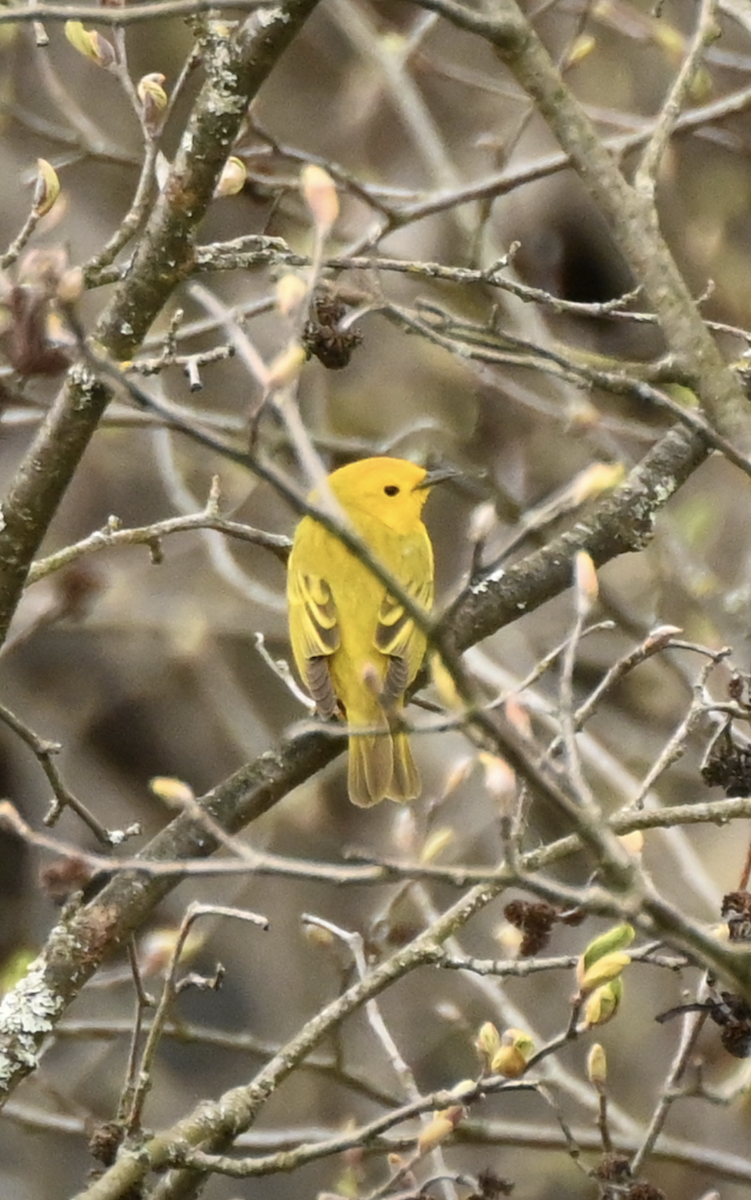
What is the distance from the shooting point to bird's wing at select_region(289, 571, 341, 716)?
3707 mm

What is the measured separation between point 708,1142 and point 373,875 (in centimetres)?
482

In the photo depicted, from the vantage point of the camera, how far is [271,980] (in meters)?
6.34

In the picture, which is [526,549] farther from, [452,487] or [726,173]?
[726,173]

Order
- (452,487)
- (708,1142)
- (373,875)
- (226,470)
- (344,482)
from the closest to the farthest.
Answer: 1. (373,875)
2. (344,482)
3. (452,487)
4. (708,1142)
5. (226,470)

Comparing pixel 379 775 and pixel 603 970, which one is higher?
pixel 379 775

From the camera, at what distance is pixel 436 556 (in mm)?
6480

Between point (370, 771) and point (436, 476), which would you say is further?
point (436, 476)

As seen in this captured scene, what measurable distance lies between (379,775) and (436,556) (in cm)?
286

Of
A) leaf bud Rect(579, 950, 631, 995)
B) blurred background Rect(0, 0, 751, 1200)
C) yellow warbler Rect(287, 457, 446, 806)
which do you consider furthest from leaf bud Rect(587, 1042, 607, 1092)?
blurred background Rect(0, 0, 751, 1200)

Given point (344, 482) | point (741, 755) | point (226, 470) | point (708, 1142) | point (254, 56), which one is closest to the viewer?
point (254, 56)

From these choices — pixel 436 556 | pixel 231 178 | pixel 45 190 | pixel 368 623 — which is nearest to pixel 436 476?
pixel 368 623

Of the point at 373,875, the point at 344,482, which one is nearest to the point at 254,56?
the point at 373,875

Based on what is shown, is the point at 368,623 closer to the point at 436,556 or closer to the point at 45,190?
the point at 45,190

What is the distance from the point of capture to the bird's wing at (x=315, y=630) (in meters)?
3.71
